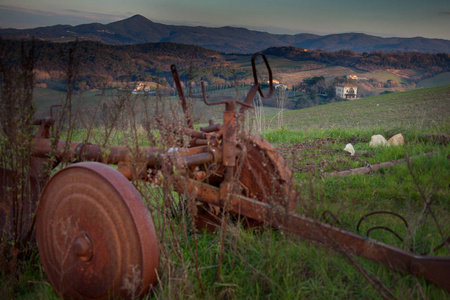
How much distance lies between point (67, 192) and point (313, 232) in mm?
1735

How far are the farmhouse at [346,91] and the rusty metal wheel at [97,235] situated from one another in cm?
4884

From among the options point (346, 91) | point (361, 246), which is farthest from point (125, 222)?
point (346, 91)

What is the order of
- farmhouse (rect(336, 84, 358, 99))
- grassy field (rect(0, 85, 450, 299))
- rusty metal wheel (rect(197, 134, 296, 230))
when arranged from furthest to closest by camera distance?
1. farmhouse (rect(336, 84, 358, 99))
2. rusty metal wheel (rect(197, 134, 296, 230))
3. grassy field (rect(0, 85, 450, 299))

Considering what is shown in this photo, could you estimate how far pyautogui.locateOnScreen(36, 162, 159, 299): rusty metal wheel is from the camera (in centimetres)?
199

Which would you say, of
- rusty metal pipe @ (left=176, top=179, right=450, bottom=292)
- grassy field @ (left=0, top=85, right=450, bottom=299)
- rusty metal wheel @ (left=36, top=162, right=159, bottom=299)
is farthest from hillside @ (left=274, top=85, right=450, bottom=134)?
rusty metal wheel @ (left=36, top=162, right=159, bottom=299)

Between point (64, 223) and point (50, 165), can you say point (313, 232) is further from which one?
point (50, 165)

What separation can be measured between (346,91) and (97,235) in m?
49.7

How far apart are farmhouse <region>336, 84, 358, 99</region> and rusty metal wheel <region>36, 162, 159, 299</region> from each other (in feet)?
160

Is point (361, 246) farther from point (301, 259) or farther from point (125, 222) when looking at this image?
point (125, 222)

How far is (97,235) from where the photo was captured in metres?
2.12

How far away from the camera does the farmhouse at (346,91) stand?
47.0 m

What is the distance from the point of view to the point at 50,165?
2.84 m

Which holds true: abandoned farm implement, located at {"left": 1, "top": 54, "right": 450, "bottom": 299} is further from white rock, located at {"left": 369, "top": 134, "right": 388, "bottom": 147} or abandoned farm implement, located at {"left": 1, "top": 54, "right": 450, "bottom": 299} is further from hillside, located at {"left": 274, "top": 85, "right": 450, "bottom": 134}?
hillside, located at {"left": 274, "top": 85, "right": 450, "bottom": 134}

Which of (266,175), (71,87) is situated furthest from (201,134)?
(71,87)
